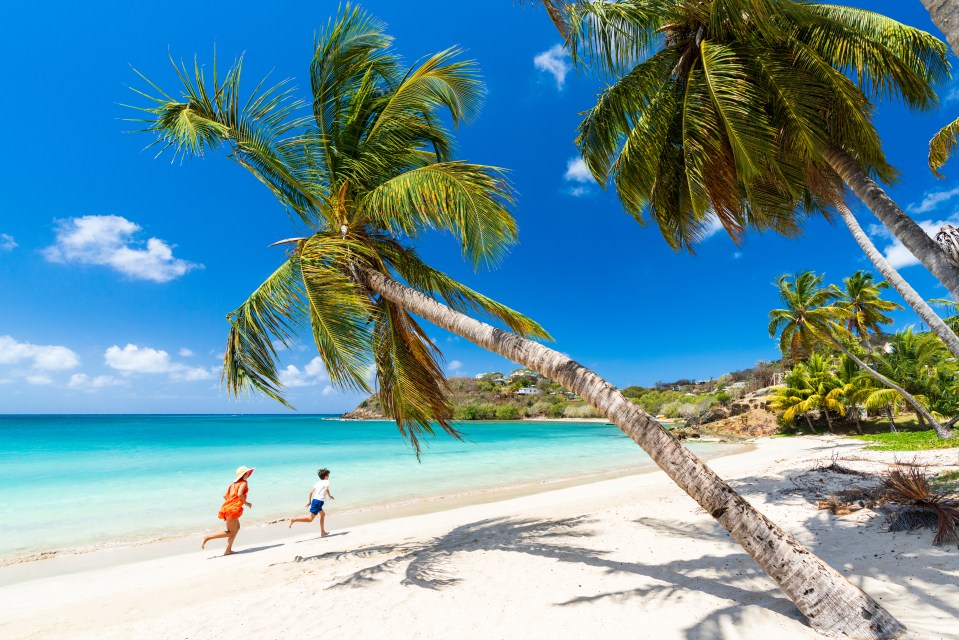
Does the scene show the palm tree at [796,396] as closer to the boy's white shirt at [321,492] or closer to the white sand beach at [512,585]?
the white sand beach at [512,585]

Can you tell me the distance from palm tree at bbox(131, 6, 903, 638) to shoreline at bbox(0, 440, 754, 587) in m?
4.48

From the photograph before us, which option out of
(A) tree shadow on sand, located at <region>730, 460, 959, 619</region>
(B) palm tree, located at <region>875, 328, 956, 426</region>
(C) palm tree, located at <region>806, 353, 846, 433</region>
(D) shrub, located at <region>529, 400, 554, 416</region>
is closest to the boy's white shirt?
(A) tree shadow on sand, located at <region>730, 460, 959, 619</region>

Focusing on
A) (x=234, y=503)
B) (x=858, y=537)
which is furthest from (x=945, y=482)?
(x=234, y=503)

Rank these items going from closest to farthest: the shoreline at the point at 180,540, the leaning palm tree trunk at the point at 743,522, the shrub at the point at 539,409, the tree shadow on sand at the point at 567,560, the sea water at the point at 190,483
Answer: the leaning palm tree trunk at the point at 743,522 → the tree shadow on sand at the point at 567,560 → the shoreline at the point at 180,540 → the sea water at the point at 190,483 → the shrub at the point at 539,409

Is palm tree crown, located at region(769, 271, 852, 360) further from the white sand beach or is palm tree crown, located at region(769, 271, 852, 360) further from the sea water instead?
the white sand beach

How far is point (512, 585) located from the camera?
13.5 feet

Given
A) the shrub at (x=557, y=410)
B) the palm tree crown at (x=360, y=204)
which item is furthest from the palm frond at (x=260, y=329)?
the shrub at (x=557, y=410)

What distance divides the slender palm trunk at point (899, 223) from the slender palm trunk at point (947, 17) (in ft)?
7.66

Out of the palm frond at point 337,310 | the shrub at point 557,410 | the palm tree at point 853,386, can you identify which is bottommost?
the shrub at point 557,410

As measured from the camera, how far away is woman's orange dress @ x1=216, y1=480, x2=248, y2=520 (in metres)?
6.81

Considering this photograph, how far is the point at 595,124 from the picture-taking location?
21.5ft

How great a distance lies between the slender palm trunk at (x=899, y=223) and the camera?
168 inches

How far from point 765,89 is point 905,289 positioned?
4669 mm

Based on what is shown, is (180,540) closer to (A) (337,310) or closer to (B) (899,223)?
(A) (337,310)
